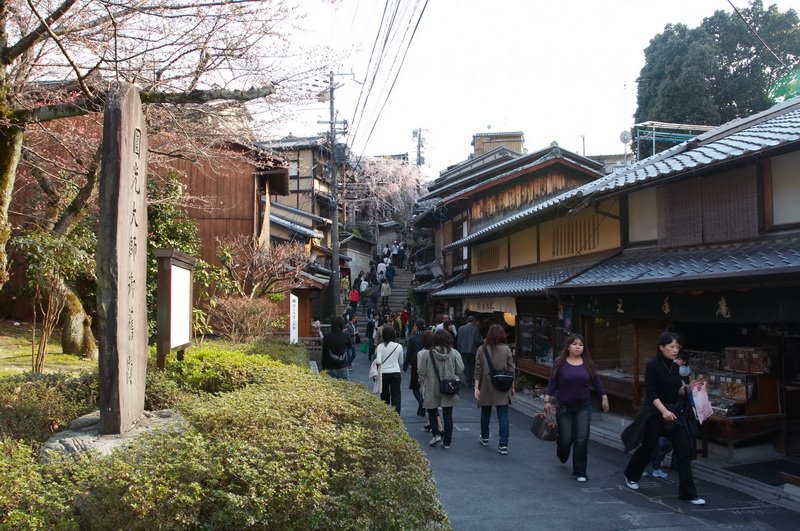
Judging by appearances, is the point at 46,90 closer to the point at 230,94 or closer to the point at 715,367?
the point at 230,94

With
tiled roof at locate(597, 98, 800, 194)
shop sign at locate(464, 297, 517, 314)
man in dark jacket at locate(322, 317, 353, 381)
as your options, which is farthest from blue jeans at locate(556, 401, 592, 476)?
shop sign at locate(464, 297, 517, 314)

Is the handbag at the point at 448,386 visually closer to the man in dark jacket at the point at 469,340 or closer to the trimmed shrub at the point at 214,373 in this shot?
the trimmed shrub at the point at 214,373

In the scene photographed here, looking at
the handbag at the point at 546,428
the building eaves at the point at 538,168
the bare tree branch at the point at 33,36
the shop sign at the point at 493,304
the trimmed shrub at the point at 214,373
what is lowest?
the handbag at the point at 546,428

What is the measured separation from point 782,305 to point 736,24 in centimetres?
2871

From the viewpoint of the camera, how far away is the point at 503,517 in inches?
255

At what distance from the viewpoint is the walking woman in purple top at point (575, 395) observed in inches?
311

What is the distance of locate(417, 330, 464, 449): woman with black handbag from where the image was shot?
971 cm

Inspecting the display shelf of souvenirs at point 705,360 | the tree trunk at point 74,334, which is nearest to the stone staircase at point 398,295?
the tree trunk at point 74,334

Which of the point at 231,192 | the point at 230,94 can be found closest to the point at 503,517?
the point at 230,94

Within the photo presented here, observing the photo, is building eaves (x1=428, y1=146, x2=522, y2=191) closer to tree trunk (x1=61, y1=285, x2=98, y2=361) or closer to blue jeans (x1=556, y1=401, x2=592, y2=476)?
tree trunk (x1=61, y1=285, x2=98, y2=361)

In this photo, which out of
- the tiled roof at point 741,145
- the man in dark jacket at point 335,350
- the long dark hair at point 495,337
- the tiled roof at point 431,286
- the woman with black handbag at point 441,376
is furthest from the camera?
the tiled roof at point 431,286

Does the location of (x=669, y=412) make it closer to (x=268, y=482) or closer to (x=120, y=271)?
(x=268, y=482)

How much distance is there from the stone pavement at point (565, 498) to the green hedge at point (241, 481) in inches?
97.7

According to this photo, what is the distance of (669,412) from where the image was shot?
23.0 feet
